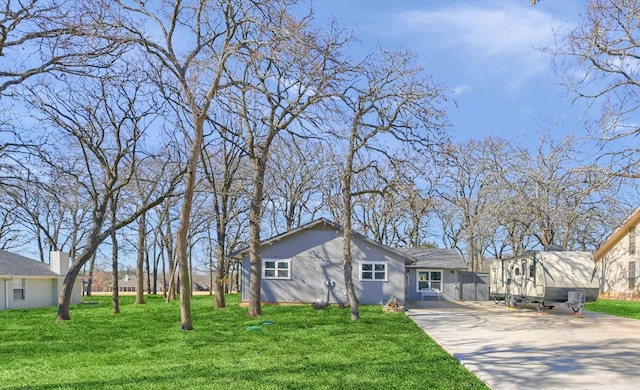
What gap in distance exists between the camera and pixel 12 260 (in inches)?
1123

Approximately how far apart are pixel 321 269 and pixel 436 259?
9.45 m

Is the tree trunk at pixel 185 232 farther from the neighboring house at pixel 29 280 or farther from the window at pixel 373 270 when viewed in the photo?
the neighboring house at pixel 29 280

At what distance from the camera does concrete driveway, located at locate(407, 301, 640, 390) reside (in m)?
8.16

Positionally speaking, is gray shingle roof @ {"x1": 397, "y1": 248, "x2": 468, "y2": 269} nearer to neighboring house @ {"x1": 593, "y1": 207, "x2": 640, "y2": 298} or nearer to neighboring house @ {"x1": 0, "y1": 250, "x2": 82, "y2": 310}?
neighboring house @ {"x1": 593, "y1": 207, "x2": 640, "y2": 298}

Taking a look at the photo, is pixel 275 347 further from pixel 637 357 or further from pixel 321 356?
pixel 637 357

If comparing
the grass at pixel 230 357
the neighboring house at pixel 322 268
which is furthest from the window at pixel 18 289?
the grass at pixel 230 357

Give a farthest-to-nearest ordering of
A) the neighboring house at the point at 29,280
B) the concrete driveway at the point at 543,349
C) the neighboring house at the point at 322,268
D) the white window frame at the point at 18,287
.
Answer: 1. the white window frame at the point at 18,287
2. the neighboring house at the point at 29,280
3. the neighboring house at the point at 322,268
4. the concrete driveway at the point at 543,349

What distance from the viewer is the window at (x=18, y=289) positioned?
27342 mm

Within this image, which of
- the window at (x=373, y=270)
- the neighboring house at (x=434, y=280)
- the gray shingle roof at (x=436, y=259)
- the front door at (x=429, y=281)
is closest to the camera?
the window at (x=373, y=270)

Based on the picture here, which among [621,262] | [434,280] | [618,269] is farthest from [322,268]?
[618,269]

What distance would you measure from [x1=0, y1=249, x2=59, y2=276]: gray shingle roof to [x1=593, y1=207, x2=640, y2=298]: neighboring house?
32.2m

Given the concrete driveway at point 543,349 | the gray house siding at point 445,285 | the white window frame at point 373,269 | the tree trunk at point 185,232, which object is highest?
the tree trunk at point 185,232

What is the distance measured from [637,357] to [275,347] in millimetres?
6902

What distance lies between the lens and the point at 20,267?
27969 mm
